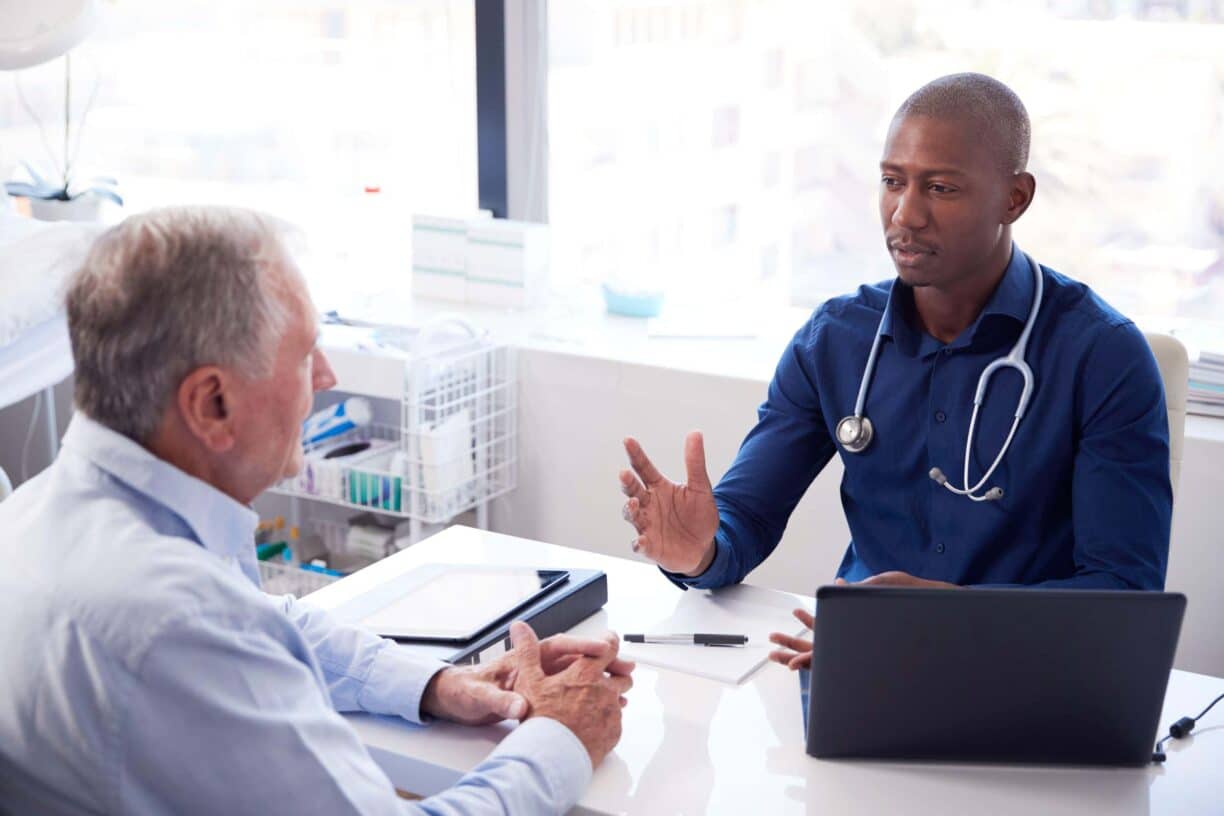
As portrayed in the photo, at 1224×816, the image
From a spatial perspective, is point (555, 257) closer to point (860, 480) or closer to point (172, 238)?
point (860, 480)

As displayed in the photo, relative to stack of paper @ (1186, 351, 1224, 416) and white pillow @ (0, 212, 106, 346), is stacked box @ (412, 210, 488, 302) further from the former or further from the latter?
stack of paper @ (1186, 351, 1224, 416)

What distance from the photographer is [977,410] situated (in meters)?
1.72

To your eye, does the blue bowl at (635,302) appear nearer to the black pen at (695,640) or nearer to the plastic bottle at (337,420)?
the plastic bottle at (337,420)

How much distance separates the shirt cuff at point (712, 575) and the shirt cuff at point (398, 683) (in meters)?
0.38

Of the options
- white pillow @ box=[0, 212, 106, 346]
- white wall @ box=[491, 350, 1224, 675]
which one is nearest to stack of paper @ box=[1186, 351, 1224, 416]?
white wall @ box=[491, 350, 1224, 675]

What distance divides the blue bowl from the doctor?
4.49 ft

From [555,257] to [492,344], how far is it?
24.3 inches

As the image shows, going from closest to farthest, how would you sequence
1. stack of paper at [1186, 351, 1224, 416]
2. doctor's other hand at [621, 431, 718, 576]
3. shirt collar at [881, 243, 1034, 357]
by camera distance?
doctor's other hand at [621, 431, 718, 576]
shirt collar at [881, 243, 1034, 357]
stack of paper at [1186, 351, 1224, 416]

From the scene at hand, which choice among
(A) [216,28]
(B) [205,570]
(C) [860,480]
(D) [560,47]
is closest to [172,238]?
(B) [205,570]

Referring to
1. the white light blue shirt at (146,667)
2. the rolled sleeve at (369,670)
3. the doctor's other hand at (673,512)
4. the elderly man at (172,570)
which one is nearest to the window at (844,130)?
the doctor's other hand at (673,512)

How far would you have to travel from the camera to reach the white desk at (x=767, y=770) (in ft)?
3.94

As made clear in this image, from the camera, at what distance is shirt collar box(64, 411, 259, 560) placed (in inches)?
40.9

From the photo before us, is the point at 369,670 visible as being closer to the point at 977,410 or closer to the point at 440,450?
the point at 977,410

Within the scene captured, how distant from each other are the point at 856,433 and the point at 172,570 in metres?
1.04
